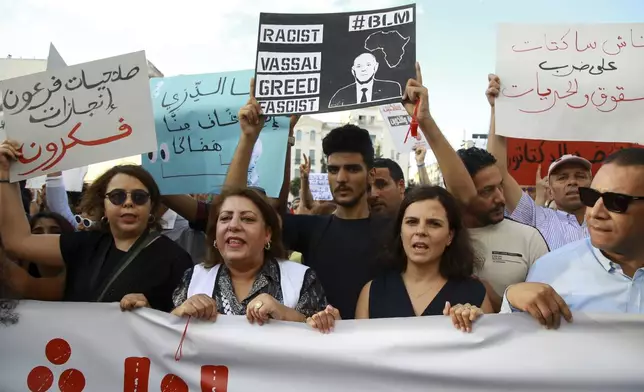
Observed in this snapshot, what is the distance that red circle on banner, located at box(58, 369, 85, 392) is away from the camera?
259 cm

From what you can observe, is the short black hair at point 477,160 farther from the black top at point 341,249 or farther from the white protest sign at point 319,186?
the white protest sign at point 319,186

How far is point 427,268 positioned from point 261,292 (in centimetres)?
80

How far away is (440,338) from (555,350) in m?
0.45

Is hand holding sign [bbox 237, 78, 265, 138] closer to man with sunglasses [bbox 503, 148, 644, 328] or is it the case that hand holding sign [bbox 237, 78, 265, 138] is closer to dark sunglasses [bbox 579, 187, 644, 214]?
man with sunglasses [bbox 503, 148, 644, 328]

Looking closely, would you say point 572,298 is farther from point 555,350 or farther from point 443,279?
point 443,279

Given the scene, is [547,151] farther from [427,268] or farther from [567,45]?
[427,268]

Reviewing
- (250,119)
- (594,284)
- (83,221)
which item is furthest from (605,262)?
(83,221)

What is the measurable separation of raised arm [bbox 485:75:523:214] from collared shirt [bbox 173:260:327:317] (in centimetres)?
152

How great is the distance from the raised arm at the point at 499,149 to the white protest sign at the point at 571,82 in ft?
0.16

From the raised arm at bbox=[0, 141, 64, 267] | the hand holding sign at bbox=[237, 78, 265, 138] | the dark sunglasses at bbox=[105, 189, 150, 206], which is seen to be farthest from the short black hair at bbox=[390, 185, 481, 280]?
the raised arm at bbox=[0, 141, 64, 267]

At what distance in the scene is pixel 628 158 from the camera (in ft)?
7.26

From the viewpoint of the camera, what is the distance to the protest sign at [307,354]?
2213mm

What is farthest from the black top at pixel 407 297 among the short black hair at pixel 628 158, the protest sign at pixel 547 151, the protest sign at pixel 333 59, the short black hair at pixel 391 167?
the protest sign at pixel 547 151

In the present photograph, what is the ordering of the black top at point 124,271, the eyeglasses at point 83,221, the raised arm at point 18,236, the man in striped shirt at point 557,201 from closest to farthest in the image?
the black top at point 124,271 < the raised arm at point 18,236 < the man in striped shirt at point 557,201 < the eyeglasses at point 83,221
